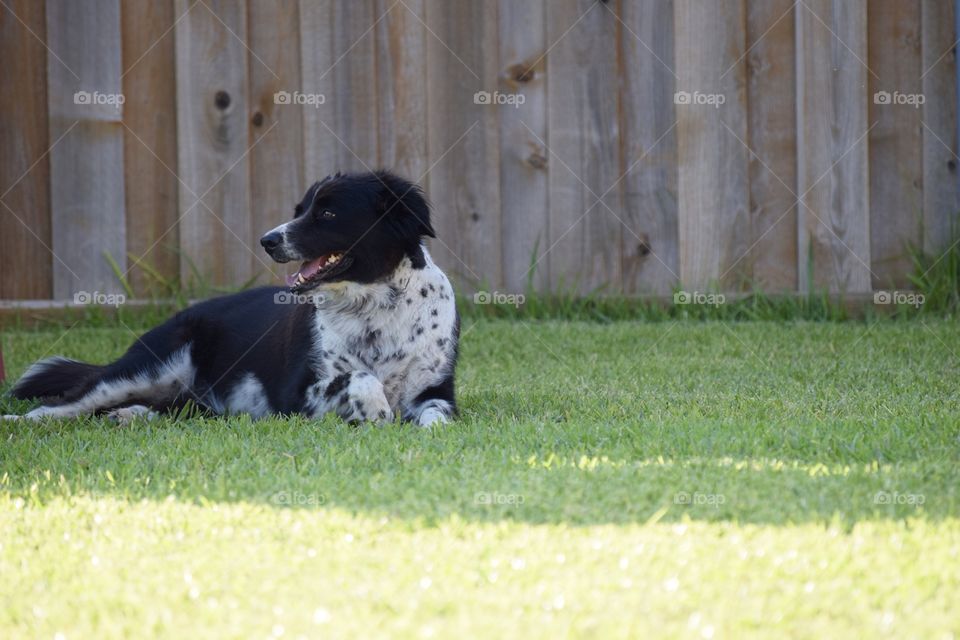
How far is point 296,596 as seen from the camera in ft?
6.95

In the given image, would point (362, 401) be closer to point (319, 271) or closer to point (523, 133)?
point (319, 271)

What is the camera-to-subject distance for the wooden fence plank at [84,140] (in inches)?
248

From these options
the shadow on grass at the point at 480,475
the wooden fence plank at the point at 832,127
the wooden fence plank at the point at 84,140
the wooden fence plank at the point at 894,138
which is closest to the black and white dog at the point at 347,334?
the shadow on grass at the point at 480,475

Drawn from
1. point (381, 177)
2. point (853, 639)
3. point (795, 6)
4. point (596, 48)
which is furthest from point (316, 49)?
point (853, 639)

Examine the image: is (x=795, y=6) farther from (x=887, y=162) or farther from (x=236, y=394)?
(x=236, y=394)

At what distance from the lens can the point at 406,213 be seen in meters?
4.48

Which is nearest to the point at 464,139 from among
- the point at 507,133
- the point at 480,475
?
the point at 507,133

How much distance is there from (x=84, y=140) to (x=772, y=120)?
12.6 ft

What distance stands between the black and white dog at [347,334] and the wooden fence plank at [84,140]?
5.74 ft

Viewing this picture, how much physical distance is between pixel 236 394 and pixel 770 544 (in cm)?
293

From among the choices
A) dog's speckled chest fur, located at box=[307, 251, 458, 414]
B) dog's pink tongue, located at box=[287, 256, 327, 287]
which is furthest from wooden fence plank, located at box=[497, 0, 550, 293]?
dog's pink tongue, located at box=[287, 256, 327, 287]

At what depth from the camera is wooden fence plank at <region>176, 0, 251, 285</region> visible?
20.9 feet

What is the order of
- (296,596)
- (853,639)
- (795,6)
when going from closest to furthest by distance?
(853,639), (296,596), (795,6)

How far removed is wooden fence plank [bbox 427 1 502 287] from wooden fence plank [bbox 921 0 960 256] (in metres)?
2.32
